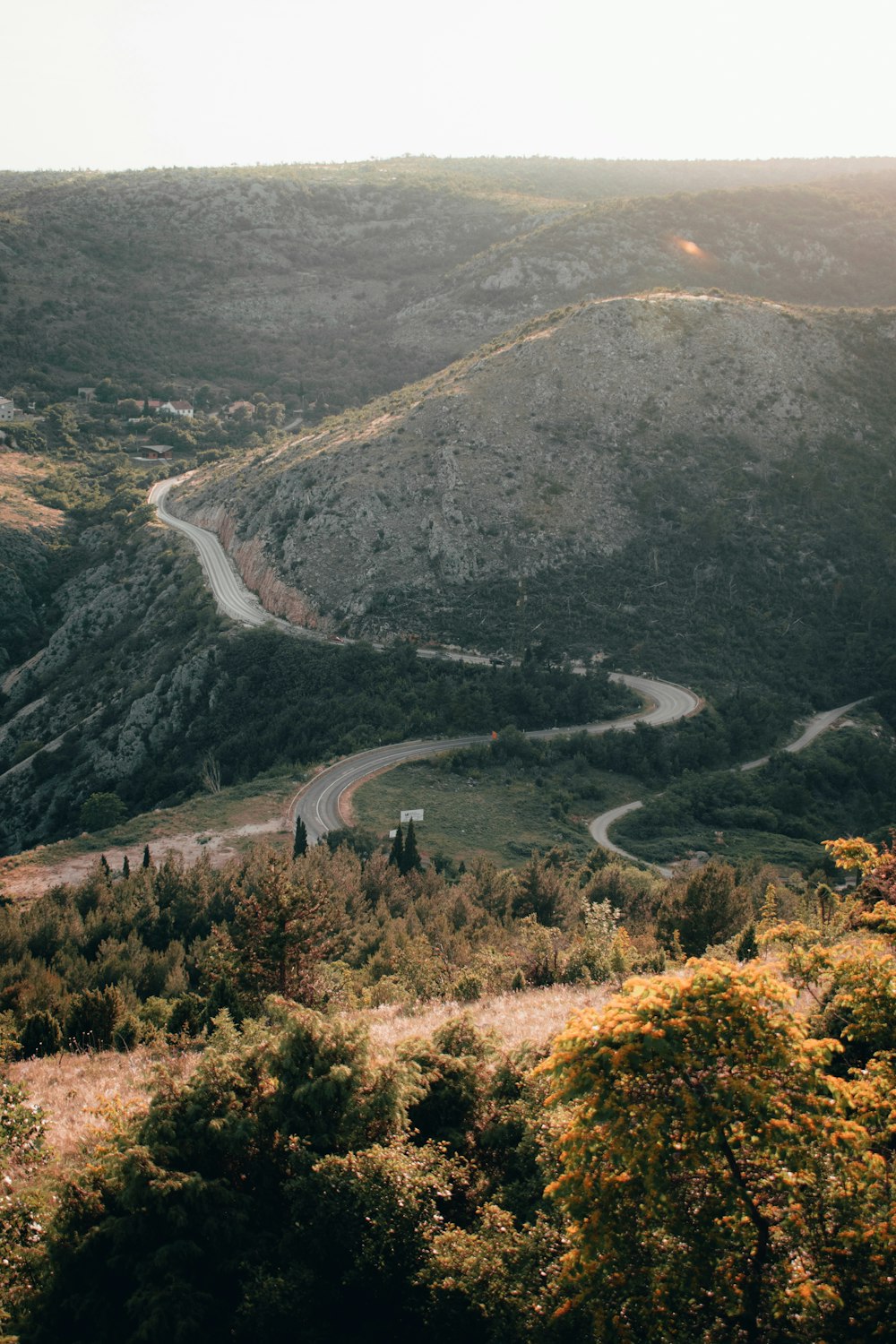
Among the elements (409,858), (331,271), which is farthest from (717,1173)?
(331,271)

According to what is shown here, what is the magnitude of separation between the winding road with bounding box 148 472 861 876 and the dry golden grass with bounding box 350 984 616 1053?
2505 cm

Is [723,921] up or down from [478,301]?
down

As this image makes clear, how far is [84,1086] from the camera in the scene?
19.2m

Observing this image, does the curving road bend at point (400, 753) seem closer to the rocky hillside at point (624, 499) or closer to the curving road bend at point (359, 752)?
the curving road bend at point (359, 752)

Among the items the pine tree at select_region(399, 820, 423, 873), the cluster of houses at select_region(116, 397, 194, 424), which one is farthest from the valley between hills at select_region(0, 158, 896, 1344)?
the cluster of houses at select_region(116, 397, 194, 424)

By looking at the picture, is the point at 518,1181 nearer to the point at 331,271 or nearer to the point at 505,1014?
the point at 505,1014

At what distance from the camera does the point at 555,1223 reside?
42.8ft

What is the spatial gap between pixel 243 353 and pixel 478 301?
1390 inches

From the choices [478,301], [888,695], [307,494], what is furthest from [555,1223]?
[478,301]

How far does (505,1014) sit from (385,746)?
38816 millimetres

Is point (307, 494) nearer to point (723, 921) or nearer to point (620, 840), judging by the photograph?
point (620, 840)

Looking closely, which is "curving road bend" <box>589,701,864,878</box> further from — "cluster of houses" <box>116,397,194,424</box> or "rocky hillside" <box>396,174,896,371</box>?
"cluster of houses" <box>116,397,194,424</box>

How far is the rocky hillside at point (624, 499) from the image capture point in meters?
72.2

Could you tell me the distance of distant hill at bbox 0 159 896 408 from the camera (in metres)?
131
